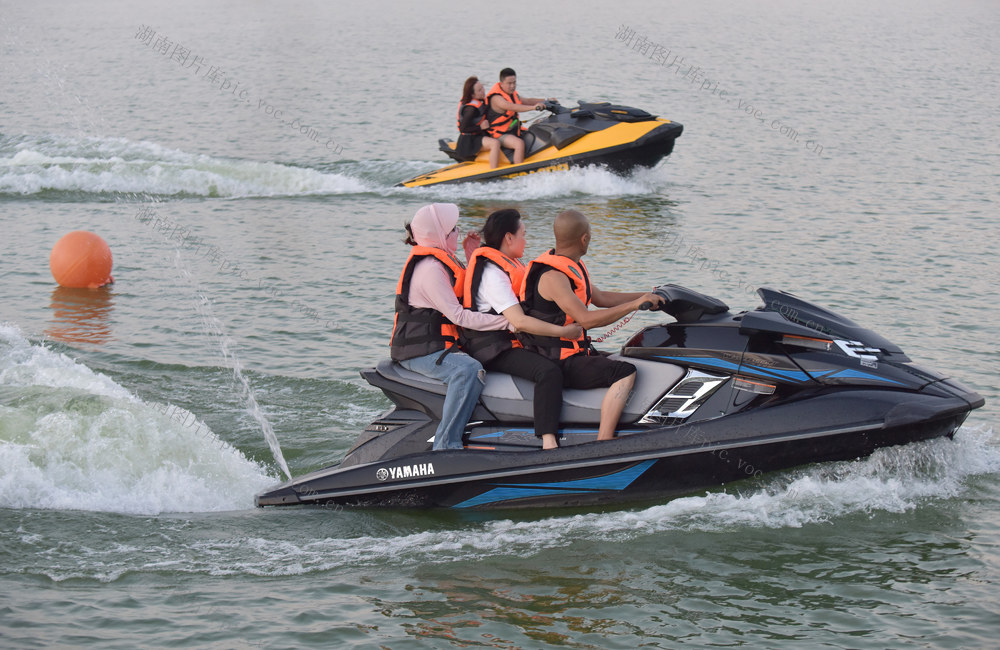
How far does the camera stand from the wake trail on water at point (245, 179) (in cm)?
1529

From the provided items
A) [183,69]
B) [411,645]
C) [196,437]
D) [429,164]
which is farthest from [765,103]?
[411,645]

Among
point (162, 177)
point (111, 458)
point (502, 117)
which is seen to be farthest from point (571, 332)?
point (162, 177)

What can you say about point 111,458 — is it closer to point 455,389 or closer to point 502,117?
point 455,389

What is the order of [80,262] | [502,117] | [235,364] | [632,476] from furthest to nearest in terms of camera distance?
[502,117] → [80,262] → [235,364] → [632,476]

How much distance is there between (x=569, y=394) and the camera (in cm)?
604

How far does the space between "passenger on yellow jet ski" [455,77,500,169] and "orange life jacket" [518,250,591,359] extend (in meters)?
9.36

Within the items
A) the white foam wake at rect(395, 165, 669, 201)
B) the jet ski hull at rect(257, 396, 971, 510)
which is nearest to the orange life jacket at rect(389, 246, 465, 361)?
the jet ski hull at rect(257, 396, 971, 510)

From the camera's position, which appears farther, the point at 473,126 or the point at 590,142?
the point at 473,126

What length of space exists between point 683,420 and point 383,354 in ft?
13.1

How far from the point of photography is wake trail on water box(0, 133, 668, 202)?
15289mm

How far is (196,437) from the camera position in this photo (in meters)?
7.20

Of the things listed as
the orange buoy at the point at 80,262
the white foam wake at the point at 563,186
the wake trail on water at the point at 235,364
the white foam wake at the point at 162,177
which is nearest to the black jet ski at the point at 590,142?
the white foam wake at the point at 563,186

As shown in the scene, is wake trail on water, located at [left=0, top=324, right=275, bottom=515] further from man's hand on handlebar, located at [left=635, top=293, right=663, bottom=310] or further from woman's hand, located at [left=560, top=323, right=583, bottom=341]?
man's hand on handlebar, located at [left=635, top=293, right=663, bottom=310]

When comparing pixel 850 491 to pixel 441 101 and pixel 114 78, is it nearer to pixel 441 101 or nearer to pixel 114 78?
pixel 441 101
